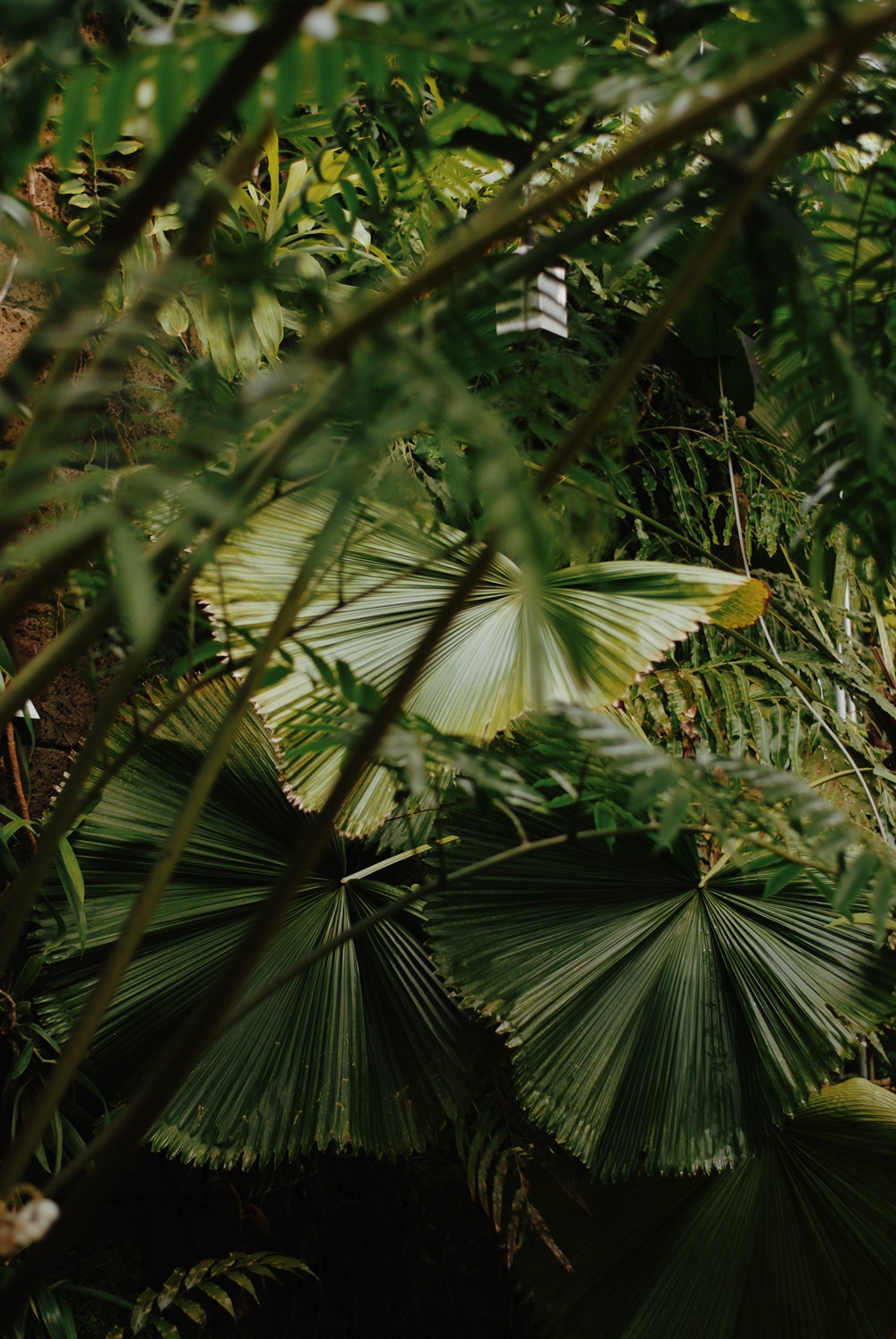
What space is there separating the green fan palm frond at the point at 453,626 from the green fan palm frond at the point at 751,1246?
67 cm

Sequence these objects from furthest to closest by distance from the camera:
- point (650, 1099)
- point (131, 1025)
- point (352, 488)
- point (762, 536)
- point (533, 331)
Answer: point (762, 536), point (131, 1025), point (650, 1099), point (533, 331), point (352, 488)

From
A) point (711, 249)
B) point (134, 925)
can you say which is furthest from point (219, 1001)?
point (711, 249)

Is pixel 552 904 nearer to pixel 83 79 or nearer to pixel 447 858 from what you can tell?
pixel 447 858

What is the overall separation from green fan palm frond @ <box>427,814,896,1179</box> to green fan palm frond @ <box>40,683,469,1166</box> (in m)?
0.14

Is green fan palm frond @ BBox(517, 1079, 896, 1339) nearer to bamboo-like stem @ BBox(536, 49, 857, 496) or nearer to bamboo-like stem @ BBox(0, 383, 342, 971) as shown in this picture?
bamboo-like stem @ BBox(0, 383, 342, 971)

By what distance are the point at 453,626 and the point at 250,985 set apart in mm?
547

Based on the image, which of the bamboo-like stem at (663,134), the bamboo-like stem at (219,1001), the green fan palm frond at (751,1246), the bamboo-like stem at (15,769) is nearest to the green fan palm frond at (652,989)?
the green fan palm frond at (751,1246)

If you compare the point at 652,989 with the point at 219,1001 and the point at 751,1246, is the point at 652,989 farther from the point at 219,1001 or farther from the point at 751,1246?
the point at 219,1001

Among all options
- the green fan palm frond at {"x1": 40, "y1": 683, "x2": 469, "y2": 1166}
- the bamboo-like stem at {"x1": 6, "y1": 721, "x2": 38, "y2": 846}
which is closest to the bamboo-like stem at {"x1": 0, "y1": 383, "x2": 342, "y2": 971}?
the green fan palm frond at {"x1": 40, "y1": 683, "x2": 469, "y2": 1166}

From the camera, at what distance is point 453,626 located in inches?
55.4

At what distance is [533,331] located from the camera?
30.2 inches

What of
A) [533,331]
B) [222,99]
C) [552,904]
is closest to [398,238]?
[533,331]

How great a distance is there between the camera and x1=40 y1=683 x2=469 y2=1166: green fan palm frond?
1.33m

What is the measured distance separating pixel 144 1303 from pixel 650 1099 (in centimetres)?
73
